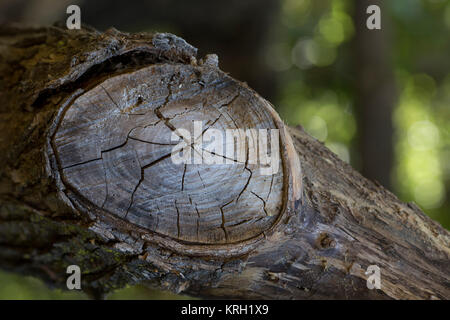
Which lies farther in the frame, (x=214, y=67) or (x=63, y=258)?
(x=63, y=258)

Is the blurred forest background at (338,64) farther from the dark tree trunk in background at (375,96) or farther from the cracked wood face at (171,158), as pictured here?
the cracked wood face at (171,158)

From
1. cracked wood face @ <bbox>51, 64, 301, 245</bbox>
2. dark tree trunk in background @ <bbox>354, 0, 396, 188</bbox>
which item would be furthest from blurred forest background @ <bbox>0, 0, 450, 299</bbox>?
cracked wood face @ <bbox>51, 64, 301, 245</bbox>

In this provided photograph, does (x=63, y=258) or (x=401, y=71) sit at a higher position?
(x=401, y=71)

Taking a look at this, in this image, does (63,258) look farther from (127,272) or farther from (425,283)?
(425,283)

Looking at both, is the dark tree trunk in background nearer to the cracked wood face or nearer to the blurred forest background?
the blurred forest background

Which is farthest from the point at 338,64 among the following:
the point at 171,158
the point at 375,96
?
the point at 171,158

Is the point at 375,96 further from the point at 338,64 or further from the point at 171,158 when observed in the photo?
the point at 171,158
